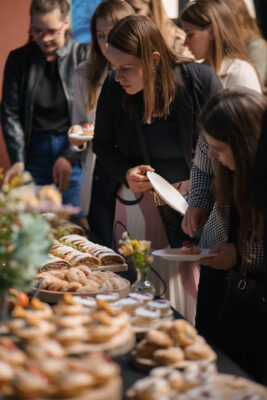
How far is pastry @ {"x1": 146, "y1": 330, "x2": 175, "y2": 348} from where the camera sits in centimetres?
165

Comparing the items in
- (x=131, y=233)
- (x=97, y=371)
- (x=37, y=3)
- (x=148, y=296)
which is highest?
(x=37, y=3)

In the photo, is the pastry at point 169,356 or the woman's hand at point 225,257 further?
the woman's hand at point 225,257

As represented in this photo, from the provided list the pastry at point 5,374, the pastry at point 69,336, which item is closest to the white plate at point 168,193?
the pastry at point 69,336

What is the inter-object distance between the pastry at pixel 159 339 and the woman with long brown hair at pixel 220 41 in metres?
2.04

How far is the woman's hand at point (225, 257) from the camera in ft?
7.34

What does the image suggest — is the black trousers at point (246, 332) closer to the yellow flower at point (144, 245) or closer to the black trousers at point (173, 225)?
the yellow flower at point (144, 245)

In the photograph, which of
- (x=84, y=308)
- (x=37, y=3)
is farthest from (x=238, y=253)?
(x=37, y=3)

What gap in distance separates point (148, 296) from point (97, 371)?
26.7 inches

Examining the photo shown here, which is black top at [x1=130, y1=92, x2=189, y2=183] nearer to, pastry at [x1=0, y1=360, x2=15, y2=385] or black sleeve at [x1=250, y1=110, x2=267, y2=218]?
black sleeve at [x1=250, y1=110, x2=267, y2=218]

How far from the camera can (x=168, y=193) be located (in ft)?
8.78

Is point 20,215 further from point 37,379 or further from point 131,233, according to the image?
point 131,233

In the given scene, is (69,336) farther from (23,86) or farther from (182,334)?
(23,86)

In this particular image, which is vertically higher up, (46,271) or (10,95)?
(10,95)

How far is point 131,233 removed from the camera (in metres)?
3.21
